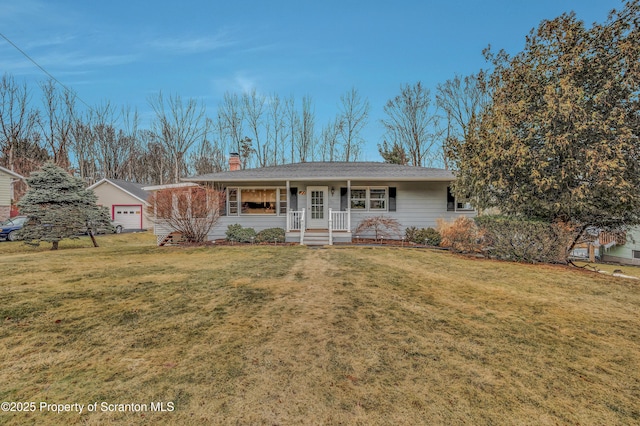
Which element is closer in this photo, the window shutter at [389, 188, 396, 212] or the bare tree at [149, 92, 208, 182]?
the window shutter at [389, 188, 396, 212]

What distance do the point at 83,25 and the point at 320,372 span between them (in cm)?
1908

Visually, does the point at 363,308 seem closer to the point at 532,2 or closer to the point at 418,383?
the point at 418,383

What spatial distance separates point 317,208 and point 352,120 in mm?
14687

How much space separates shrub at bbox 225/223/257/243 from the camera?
11297 mm

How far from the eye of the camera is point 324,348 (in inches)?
111

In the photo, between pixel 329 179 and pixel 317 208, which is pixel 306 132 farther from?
pixel 329 179

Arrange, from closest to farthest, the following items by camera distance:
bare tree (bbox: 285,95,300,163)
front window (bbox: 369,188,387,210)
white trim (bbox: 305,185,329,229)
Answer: front window (bbox: 369,188,387,210) → white trim (bbox: 305,185,329,229) → bare tree (bbox: 285,95,300,163)

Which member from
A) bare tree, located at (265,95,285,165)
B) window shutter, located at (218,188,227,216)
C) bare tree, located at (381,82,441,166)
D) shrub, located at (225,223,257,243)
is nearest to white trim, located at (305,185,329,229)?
shrub, located at (225,223,257,243)

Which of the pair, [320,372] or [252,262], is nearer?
[320,372]

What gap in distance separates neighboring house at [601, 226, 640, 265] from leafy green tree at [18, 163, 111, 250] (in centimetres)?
2424

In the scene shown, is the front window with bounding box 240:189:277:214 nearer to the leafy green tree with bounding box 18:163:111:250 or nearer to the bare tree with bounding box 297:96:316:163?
the leafy green tree with bounding box 18:163:111:250

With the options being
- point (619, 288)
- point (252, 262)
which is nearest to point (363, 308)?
point (252, 262)

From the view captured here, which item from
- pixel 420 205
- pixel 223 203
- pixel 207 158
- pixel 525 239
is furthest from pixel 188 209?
pixel 207 158

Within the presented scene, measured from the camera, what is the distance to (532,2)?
39.1 feet
